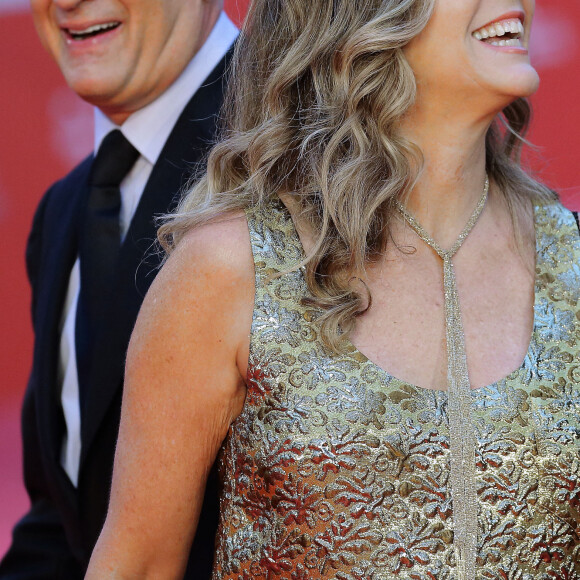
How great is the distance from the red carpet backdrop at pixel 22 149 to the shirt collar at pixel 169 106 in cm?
50

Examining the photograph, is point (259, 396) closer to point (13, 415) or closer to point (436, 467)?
point (436, 467)

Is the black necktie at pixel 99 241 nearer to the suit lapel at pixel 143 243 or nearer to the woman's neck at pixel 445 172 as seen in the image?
the suit lapel at pixel 143 243

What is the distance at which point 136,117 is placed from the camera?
80.8 inches

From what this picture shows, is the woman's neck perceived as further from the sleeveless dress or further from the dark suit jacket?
the dark suit jacket

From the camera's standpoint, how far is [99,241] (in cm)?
198

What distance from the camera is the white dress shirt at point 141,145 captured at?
2016 millimetres

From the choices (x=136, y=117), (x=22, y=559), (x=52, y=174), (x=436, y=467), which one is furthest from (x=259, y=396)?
(x=52, y=174)

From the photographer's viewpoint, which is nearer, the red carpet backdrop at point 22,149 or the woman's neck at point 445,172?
the woman's neck at point 445,172

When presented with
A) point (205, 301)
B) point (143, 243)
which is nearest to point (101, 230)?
point (143, 243)

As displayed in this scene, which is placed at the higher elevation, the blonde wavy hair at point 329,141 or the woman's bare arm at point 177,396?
the blonde wavy hair at point 329,141

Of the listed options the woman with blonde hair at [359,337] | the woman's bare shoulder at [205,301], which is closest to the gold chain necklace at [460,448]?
the woman with blonde hair at [359,337]

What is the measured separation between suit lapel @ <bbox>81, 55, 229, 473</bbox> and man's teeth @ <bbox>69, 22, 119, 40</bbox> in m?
0.26

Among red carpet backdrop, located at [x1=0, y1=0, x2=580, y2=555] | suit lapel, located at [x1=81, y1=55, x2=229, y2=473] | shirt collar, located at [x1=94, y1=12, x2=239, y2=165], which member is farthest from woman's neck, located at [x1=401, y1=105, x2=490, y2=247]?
red carpet backdrop, located at [x1=0, y1=0, x2=580, y2=555]

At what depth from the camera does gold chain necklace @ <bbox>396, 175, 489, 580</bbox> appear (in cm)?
136
